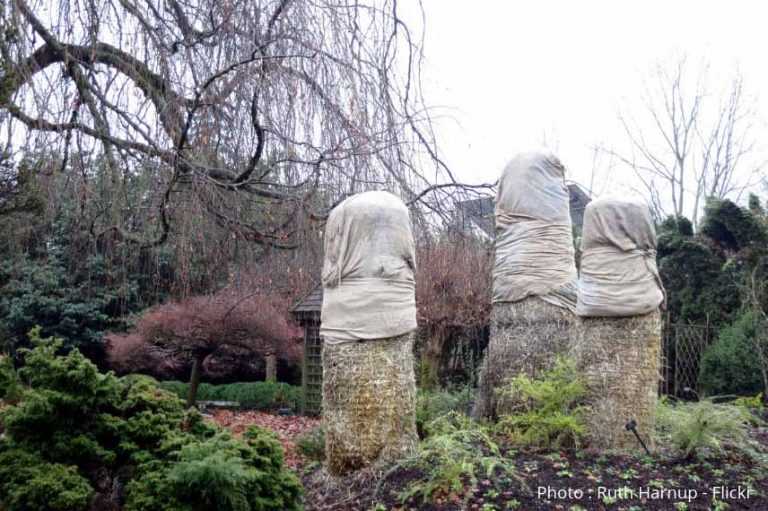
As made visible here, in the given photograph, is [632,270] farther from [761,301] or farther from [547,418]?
[761,301]

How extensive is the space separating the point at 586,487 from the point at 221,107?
259cm

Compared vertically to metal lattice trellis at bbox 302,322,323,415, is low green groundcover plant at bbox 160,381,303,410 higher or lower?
lower

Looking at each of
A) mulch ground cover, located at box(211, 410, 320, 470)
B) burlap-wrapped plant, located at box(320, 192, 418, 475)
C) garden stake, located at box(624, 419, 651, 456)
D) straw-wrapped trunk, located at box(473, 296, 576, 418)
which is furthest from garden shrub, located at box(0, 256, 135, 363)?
garden stake, located at box(624, 419, 651, 456)

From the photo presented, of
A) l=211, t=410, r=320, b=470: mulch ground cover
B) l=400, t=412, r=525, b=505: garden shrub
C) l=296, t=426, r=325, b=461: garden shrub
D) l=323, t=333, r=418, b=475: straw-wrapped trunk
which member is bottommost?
l=211, t=410, r=320, b=470: mulch ground cover

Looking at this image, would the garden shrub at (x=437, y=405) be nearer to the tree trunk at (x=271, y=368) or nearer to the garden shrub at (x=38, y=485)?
the garden shrub at (x=38, y=485)

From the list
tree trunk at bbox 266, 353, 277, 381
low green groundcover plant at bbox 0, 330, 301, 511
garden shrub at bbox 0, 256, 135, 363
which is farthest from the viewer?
tree trunk at bbox 266, 353, 277, 381

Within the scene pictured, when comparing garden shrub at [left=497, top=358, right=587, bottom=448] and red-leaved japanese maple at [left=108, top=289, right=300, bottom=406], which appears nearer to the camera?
garden shrub at [left=497, top=358, right=587, bottom=448]

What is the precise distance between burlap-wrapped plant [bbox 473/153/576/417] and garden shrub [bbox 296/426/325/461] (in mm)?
1504

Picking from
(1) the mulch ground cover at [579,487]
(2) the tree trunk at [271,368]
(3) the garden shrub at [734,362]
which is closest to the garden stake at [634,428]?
(1) the mulch ground cover at [579,487]

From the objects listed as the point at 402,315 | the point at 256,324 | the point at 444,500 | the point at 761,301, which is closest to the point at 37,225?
the point at 402,315

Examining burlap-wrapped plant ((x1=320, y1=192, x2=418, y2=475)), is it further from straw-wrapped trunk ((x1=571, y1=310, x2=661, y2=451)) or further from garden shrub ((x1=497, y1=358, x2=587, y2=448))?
straw-wrapped trunk ((x1=571, y1=310, x2=661, y2=451))

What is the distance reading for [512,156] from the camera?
5824 mm

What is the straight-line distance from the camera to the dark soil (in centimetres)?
336

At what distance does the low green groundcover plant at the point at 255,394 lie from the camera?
1213 cm
